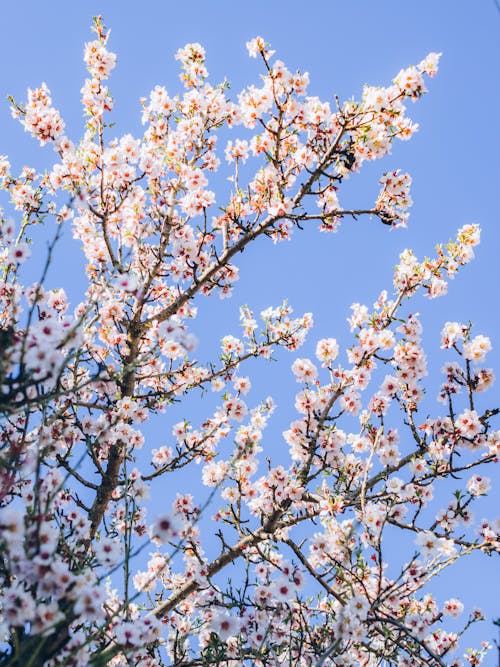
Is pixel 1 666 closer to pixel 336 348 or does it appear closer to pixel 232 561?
pixel 232 561

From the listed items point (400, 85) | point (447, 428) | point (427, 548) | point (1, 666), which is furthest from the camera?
point (400, 85)

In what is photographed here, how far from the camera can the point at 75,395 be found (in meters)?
6.64

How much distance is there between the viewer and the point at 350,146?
6.43m

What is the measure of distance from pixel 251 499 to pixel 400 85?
4972 millimetres

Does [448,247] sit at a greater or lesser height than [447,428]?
greater

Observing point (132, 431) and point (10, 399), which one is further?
point (132, 431)

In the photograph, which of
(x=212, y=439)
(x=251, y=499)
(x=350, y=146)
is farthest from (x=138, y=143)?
(x=251, y=499)

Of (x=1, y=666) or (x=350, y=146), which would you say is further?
(x=350, y=146)

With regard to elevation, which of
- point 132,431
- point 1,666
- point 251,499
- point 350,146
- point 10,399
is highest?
point 350,146

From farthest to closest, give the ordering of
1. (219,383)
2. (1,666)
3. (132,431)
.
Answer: (219,383), (132,431), (1,666)

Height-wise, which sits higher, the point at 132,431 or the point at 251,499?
the point at 132,431

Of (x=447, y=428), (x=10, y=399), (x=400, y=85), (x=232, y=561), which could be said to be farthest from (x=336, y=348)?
(x=10, y=399)

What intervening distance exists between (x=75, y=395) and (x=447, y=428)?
4190 mm

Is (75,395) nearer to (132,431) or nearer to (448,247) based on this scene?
(132,431)
